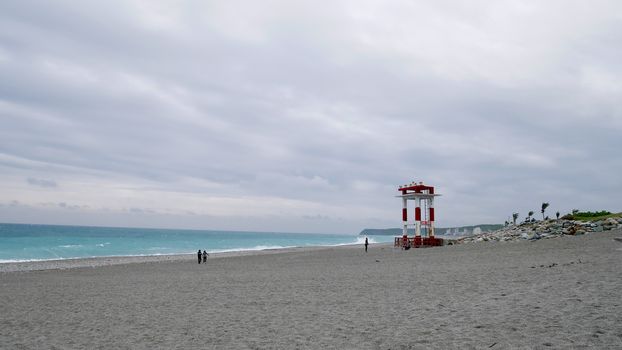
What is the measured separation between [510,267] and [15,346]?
55.3 feet

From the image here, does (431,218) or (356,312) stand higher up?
(431,218)

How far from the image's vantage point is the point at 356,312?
38.3 ft

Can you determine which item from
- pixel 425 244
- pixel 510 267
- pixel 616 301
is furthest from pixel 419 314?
pixel 425 244

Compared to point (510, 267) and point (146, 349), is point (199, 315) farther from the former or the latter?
point (510, 267)

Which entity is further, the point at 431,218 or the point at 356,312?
the point at 431,218

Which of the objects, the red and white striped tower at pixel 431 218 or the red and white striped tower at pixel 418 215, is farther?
the red and white striped tower at pixel 431 218

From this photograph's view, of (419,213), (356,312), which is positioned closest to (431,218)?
(419,213)

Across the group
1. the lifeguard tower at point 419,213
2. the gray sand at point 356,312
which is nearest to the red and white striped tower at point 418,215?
the lifeguard tower at point 419,213

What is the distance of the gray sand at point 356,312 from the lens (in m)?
8.52

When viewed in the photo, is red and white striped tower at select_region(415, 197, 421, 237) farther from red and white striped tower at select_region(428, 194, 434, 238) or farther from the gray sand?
the gray sand

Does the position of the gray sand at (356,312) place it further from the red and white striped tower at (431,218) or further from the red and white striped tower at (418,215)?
the red and white striped tower at (431,218)

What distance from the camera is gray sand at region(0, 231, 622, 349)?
8.52m

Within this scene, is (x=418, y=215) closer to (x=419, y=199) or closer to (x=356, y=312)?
(x=419, y=199)

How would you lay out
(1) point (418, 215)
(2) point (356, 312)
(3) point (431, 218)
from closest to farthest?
(2) point (356, 312) → (1) point (418, 215) → (3) point (431, 218)
